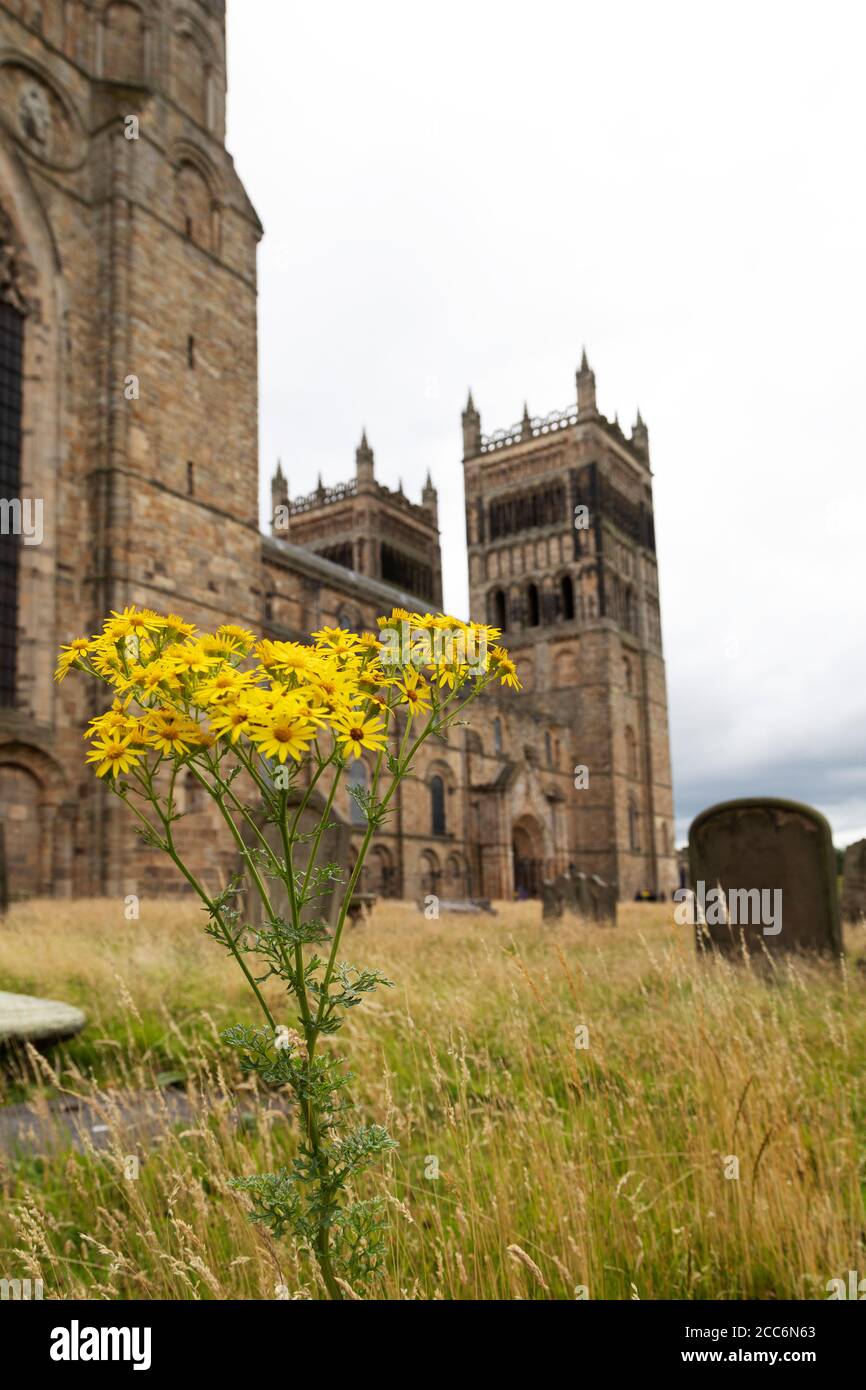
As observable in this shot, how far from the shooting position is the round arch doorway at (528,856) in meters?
43.2

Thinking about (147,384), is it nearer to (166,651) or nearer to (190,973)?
(190,973)

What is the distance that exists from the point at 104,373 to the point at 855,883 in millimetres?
16432

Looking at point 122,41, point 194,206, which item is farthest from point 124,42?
point 194,206

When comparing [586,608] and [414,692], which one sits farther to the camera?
[586,608]

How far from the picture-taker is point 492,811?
39.0 meters

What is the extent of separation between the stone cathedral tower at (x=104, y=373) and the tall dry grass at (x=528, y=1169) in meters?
12.0

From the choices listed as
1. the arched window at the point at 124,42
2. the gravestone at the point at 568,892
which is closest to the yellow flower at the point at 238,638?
the gravestone at the point at 568,892

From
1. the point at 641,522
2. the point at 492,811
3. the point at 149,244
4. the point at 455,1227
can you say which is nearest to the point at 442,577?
the point at 641,522

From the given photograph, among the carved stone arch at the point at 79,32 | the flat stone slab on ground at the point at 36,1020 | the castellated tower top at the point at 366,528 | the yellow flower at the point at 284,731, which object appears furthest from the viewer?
the castellated tower top at the point at 366,528

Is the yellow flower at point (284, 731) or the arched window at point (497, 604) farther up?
the arched window at point (497, 604)

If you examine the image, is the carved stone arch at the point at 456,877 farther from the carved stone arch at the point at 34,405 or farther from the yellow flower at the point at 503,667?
the yellow flower at the point at 503,667

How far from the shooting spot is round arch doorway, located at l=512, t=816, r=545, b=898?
43.2 metres

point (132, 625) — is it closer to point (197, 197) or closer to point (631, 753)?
point (197, 197)

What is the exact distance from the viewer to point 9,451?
17406 millimetres
